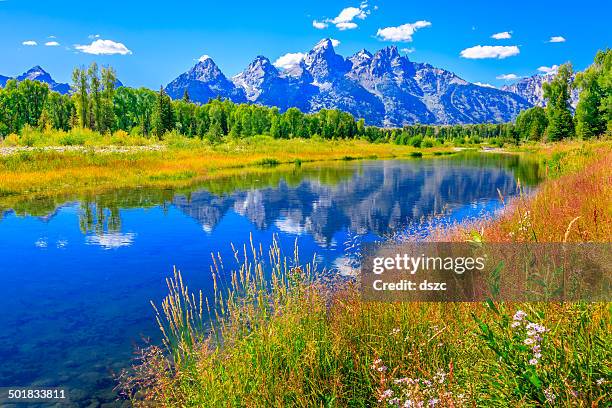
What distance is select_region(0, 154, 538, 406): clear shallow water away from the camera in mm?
8273

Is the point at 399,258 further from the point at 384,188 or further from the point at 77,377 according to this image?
the point at 384,188

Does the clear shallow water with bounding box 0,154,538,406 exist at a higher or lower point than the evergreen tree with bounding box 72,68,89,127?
lower

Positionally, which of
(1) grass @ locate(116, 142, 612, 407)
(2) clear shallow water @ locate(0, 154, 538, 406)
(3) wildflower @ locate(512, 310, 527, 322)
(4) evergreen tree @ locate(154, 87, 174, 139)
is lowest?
(2) clear shallow water @ locate(0, 154, 538, 406)

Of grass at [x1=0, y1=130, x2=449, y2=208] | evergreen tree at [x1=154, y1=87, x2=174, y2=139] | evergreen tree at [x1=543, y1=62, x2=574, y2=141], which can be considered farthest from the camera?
evergreen tree at [x1=543, y1=62, x2=574, y2=141]

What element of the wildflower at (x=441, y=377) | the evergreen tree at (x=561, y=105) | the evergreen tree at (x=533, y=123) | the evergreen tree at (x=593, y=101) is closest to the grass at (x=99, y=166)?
the wildflower at (x=441, y=377)

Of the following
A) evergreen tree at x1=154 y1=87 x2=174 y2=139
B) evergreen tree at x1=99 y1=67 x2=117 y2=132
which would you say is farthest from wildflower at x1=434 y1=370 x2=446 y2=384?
evergreen tree at x1=99 y1=67 x2=117 y2=132

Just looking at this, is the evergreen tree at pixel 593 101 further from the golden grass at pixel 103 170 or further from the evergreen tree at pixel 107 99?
the evergreen tree at pixel 107 99

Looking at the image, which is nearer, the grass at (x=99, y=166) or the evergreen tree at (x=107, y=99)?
the grass at (x=99, y=166)

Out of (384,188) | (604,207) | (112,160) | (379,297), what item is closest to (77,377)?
(379,297)

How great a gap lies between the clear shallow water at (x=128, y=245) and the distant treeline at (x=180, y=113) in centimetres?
4113

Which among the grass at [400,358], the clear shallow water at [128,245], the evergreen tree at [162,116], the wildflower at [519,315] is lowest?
the clear shallow water at [128,245]

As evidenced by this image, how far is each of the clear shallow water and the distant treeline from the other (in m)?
41.1

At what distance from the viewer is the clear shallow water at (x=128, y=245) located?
8273 millimetres

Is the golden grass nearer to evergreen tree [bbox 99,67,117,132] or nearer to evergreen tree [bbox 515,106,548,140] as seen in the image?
evergreen tree [bbox 99,67,117,132]
